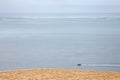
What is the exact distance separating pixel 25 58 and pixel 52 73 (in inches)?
249

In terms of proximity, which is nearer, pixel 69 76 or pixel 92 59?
pixel 69 76

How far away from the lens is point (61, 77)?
4.70 m

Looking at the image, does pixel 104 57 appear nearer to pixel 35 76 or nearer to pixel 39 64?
pixel 39 64

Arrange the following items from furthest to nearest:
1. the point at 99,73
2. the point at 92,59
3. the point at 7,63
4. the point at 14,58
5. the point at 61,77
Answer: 1. the point at 92,59
2. the point at 14,58
3. the point at 7,63
4. the point at 99,73
5. the point at 61,77

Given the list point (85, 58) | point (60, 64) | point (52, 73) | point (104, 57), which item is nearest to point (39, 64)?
point (60, 64)

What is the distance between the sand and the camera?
4.70m

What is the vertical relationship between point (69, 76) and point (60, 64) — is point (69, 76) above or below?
above

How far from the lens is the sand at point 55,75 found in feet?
15.4

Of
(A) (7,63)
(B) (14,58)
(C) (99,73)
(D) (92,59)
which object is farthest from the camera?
(D) (92,59)

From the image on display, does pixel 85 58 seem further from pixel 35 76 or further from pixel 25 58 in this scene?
pixel 35 76

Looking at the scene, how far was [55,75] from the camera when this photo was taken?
15.8ft

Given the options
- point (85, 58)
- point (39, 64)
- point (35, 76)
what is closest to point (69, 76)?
point (35, 76)

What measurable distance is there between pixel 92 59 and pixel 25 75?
6.99m

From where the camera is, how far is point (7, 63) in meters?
9.84
